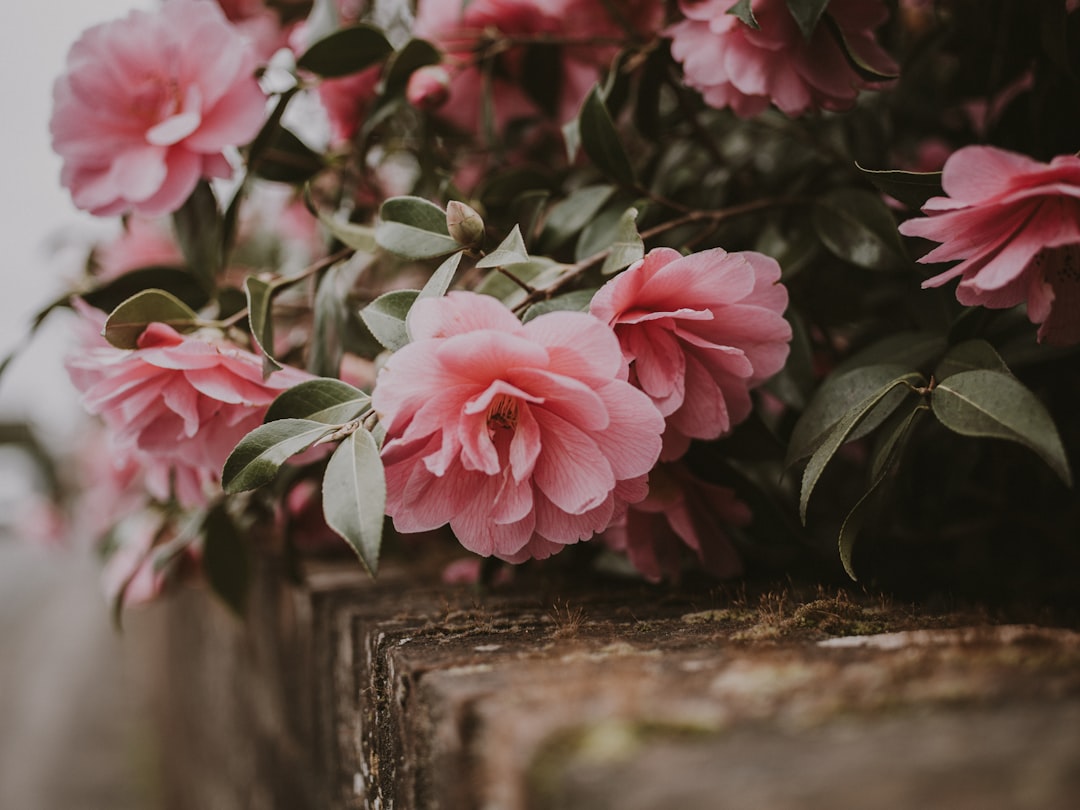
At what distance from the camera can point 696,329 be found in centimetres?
66

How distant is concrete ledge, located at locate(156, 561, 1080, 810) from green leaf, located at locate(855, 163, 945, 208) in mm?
334

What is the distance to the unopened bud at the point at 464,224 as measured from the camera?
67 cm

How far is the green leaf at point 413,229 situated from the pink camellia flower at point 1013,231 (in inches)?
14.3

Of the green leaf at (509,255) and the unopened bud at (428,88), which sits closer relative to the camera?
the green leaf at (509,255)

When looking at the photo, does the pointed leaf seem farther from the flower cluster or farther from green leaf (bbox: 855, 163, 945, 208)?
green leaf (bbox: 855, 163, 945, 208)

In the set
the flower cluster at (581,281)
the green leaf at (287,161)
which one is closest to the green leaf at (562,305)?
the flower cluster at (581,281)

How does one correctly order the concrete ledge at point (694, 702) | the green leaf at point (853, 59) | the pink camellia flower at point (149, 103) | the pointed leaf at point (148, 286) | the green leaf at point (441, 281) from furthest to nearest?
the pointed leaf at point (148, 286)
the pink camellia flower at point (149, 103)
the green leaf at point (853, 59)
the green leaf at point (441, 281)
the concrete ledge at point (694, 702)

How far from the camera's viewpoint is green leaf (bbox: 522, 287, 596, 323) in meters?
0.69

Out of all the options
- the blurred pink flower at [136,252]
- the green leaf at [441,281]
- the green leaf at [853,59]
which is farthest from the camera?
the blurred pink flower at [136,252]

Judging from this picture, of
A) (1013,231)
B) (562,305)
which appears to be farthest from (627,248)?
(1013,231)

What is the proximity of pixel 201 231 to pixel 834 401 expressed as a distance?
703 millimetres

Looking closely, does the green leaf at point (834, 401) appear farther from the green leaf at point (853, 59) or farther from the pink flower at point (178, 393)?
the pink flower at point (178, 393)

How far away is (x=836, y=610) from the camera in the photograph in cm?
→ 65

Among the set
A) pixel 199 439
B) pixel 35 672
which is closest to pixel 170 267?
pixel 199 439
